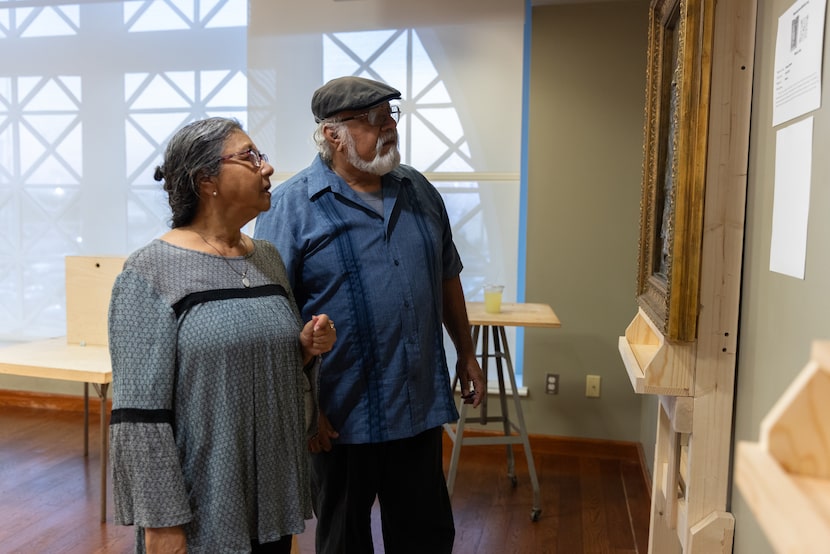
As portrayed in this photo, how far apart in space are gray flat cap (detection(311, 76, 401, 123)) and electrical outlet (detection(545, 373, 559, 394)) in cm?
206

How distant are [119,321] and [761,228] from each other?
3.72 feet

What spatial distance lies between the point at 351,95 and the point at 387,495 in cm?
100

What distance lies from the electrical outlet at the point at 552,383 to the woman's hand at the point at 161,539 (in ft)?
7.82

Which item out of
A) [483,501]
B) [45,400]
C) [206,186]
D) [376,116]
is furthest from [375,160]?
[45,400]

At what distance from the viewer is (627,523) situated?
2580 millimetres

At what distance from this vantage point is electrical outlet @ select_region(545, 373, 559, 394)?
324 cm

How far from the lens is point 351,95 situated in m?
1.53

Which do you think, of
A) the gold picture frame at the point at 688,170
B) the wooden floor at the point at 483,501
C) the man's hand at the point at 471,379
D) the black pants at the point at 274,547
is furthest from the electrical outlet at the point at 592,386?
the black pants at the point at 274,547

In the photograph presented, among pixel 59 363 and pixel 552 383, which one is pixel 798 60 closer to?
pixel 552 383

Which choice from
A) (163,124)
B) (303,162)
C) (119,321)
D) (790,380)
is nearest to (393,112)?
(119,321)

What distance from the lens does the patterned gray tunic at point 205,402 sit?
1099 mm

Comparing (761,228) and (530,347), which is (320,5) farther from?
(761,228)

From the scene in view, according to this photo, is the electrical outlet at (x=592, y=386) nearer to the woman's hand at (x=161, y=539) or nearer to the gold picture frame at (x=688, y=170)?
the gold picture frame at (x=688, y=170)

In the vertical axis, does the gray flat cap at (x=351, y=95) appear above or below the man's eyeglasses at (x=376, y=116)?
above
